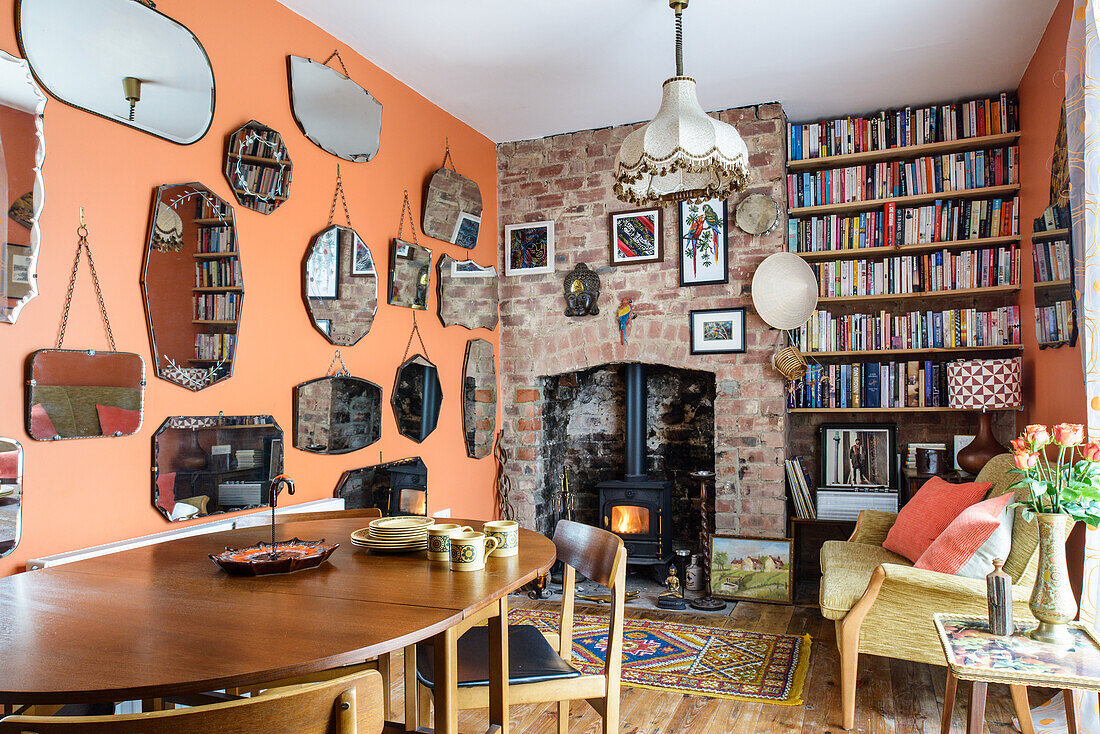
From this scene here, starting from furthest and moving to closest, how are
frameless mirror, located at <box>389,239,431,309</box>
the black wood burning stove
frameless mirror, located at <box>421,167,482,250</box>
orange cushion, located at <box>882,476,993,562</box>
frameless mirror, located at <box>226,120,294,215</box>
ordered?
the black wood burning stove → frameless mirror, located at <box>421,167,482,250</box> → frameless mirror, located at <box>389,239,431,309</box> → orange cushion, located at <box>882,476,993,562</box> → frameless mirror, located at <box>226,120,294,215</box>

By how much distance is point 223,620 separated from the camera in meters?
1.29

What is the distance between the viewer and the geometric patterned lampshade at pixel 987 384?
3.71 metres

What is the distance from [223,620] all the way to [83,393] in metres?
1.43

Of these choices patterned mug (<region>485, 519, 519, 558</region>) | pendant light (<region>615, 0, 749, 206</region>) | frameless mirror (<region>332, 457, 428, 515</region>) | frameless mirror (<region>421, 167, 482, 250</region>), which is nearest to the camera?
patterned mug (<region>485, 519, 519, 558</region>)

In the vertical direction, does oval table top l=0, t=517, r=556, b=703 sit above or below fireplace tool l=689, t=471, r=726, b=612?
above

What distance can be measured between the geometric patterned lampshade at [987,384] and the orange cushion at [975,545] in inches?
43.0

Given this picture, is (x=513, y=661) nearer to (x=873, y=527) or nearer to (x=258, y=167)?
(x=258, y=167)

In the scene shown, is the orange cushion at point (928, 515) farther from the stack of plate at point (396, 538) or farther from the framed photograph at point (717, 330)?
the stack of plate at point (396, 538)

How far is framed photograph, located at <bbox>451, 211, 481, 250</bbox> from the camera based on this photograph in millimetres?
4480

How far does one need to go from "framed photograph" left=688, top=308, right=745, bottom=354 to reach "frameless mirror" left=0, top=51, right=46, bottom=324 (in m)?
3.34

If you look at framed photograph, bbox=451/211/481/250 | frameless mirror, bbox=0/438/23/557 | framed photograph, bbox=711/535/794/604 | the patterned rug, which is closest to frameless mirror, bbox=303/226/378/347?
framed photograph, bbox=451/211/481/250

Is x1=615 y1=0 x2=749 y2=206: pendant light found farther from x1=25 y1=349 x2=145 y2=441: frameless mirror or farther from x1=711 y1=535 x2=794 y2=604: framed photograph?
x1=711 y1=535 x2=794 y2=604: framed photograph

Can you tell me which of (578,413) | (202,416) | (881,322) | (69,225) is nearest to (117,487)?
(202,416)

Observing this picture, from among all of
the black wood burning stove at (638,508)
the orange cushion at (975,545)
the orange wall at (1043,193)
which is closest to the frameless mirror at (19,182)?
the orange cushion at (975,545)
